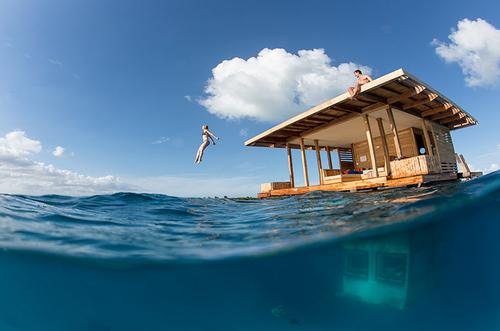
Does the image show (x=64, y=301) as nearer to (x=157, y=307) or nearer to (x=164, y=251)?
(x=157, y=307)

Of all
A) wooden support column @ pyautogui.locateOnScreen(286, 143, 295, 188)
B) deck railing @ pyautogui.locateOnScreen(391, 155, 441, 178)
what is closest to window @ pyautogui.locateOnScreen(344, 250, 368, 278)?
deck railing @ pyautogui.locateOnScreen(391, 155, 441, 178)

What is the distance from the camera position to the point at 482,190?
640cm

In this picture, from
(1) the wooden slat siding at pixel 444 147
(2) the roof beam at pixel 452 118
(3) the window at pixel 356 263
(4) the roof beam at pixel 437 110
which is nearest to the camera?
(3) the window at pixel 356 263

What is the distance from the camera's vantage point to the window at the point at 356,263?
5453 millimetres

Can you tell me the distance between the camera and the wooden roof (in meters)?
9.68

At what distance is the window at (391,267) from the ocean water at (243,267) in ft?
0.09

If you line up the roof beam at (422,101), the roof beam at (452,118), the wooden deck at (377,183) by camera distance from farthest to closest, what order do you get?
the roof beam at (452,118) → the roof beam at (422,101) → the wooden deck at (377,183)

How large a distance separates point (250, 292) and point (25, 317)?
599cm

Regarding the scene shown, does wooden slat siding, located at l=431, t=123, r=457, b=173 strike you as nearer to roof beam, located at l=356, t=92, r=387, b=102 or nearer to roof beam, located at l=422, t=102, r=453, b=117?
roof beam, located at l=422, t=102, r=453, b=117

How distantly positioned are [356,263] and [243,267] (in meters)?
2.66

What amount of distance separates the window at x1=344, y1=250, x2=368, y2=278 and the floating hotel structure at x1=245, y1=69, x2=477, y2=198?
498 centimetres

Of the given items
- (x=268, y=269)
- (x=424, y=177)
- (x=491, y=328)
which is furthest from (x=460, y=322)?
(x=268, y=269)

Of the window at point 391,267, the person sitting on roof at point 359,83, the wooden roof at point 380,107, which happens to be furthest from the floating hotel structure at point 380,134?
the window at point 391,267

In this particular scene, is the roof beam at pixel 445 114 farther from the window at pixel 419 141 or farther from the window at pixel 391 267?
the window at pixel 391 267
